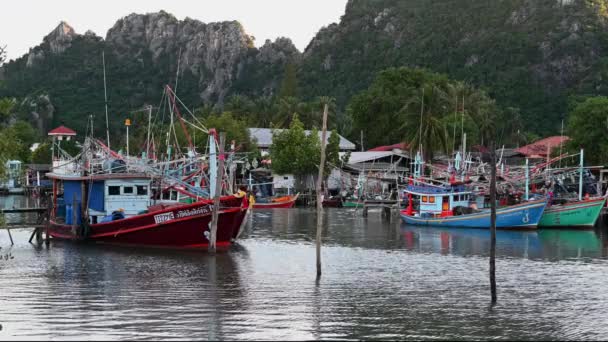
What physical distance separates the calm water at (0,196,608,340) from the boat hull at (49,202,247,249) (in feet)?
3.37

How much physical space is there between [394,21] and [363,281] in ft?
512

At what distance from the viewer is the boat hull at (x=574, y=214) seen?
64938 mm

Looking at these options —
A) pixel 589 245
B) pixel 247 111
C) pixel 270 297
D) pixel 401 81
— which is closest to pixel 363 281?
pixel 270 297

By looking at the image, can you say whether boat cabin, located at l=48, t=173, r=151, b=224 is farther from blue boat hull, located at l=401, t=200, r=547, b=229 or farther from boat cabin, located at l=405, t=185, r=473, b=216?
blue boat hull, located at l=401, t=200, r=547, b=229

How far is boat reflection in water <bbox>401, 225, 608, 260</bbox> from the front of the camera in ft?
164

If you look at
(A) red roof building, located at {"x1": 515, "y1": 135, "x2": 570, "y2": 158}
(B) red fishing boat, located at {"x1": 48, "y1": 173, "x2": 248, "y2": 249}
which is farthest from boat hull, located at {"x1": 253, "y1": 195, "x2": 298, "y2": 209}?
(B) red fishing boat, located at {"x1": 48, "y1": 173, "x2": 248, "y2": 249}

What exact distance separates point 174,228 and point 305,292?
15250mm

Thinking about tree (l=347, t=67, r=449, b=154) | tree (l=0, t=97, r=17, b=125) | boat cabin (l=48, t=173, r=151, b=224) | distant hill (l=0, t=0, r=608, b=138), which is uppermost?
distant hill (l=0, t=0, r=608, b=138)

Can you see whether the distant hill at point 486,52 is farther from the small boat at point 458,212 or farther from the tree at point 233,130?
the small boat at point 458,212

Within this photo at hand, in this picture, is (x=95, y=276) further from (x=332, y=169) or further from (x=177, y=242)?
(x=332, y=169)

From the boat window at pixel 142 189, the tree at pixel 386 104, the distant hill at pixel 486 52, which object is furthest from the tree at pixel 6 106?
the tree at pixel 386 104

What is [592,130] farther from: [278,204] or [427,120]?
[278,204]

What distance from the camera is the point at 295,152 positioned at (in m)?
102

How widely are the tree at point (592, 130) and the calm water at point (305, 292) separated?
22635mm
